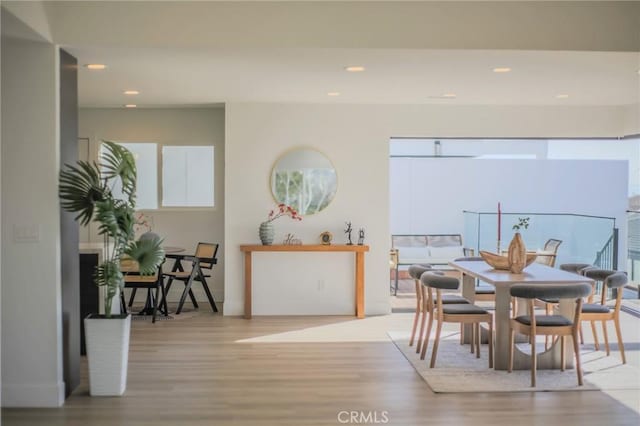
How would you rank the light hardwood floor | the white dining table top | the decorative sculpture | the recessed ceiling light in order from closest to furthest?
1. the light hardwood floor
2. the white dining table top
3. the recessed ceiling light
4. the decorative sculpture

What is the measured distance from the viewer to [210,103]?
25.0 ft

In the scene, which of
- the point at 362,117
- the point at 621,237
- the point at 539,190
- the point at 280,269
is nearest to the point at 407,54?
the point at 362,117

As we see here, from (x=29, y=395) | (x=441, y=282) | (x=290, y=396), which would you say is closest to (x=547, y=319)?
(x=441, y=282)

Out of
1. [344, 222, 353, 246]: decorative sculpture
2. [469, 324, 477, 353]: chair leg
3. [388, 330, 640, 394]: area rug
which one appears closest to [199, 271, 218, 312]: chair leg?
[344, 222, 353, 246]: decorative sculpture

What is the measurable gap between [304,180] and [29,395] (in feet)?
12.6

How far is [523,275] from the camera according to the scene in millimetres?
5332

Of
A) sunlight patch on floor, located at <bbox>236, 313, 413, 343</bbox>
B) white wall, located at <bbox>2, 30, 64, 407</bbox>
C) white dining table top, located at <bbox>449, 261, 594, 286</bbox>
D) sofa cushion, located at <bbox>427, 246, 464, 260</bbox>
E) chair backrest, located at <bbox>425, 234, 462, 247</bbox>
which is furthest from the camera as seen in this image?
chair backrest, located at <bbox>425, 234, 462, 247</bbox>

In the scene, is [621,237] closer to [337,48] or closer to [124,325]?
[337,48]

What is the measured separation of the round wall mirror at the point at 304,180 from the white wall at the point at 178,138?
1.23 metres

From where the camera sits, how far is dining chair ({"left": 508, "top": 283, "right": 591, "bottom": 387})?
4637 mm

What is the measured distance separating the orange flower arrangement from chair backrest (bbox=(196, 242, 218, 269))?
0.82 metres

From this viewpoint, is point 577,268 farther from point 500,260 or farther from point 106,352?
point 106,352

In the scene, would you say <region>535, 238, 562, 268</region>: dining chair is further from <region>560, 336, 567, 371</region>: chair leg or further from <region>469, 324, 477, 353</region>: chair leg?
<region>560, 336, 567, 371</region>: chair leg

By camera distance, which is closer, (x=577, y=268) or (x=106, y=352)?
(x=106, y=352)
